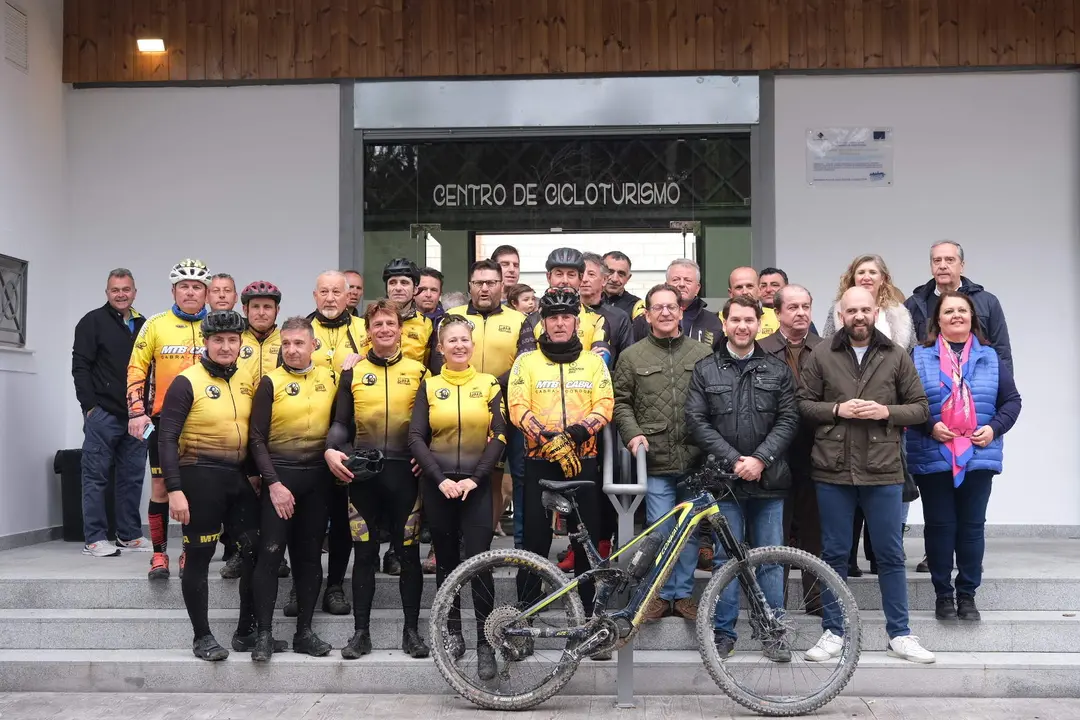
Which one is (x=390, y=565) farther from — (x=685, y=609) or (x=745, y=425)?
(x=745, y=425)

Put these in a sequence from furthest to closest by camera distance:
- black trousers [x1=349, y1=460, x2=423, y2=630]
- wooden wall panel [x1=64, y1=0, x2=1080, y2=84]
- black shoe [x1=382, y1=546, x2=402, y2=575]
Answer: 1. wooden wall panel [x1=64, y1=0, x2=1080, y2=84]
2. black shoe [x1=382, y1=546, x2=402, y2=575]
3. black trousers [x1=349, y1=460, x2=423, y2=630]

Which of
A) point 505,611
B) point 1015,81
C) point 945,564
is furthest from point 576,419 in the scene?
point 1015,81

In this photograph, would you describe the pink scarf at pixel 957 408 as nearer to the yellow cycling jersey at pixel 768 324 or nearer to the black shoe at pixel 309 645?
the yellow cycling jersey at pixel 768 324

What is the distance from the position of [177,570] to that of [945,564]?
14.0 ft

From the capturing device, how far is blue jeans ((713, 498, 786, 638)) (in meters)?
5.46

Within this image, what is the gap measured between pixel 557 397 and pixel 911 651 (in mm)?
2123

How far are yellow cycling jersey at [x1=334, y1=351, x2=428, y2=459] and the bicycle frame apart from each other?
1088 mm

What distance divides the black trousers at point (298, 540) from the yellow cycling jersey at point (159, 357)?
1.17 meters

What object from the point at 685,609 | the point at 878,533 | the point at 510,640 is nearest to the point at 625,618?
the point at 510,640

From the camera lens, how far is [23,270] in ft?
28.2

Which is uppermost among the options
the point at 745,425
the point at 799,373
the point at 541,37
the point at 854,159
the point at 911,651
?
the point at 541,37

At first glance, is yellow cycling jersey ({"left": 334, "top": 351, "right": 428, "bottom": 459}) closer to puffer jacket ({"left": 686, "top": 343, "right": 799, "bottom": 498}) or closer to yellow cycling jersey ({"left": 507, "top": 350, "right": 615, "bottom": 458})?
yellow cycling jersey ({"left": 507, "top": 350, "right": 615, "bottom": 458})

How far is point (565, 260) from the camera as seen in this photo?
21.0 feet

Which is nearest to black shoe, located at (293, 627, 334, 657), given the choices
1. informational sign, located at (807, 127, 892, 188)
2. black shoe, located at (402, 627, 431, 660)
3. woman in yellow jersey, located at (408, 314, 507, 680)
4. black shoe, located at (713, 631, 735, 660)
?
black shoe, located at (402, 627, 431, 660)
